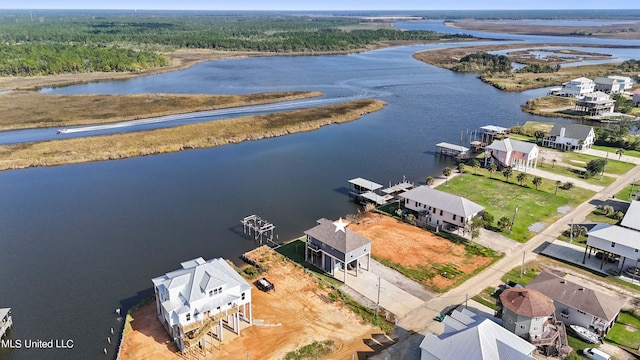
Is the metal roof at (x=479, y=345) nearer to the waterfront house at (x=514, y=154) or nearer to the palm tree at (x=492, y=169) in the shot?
the palm tree at (x=492, y=169)

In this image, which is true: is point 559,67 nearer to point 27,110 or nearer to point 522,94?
point 522,94

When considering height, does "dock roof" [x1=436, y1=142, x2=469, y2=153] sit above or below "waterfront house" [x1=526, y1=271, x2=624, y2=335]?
above

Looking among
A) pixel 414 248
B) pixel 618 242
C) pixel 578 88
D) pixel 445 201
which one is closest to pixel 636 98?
pixel 578 88

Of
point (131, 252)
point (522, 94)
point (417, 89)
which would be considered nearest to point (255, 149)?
point (131, 252)

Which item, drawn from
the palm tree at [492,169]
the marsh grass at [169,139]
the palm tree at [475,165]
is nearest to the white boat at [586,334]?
the palm tree at [492,169]

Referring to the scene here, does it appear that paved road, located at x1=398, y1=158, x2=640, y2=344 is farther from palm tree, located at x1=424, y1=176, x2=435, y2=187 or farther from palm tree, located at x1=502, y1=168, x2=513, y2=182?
palm tree, located at x1=424, y1=176, x2=435, y2=187

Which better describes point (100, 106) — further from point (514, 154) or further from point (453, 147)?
point (514, 154)

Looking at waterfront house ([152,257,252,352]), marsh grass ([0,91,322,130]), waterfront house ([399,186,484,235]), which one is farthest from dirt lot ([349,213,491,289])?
marsh grass ([0,91,322,130])
